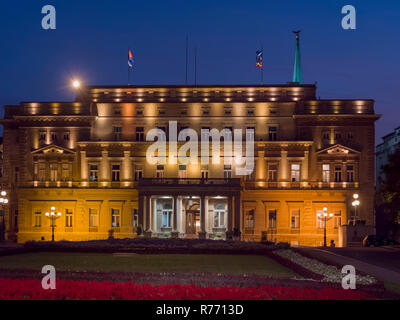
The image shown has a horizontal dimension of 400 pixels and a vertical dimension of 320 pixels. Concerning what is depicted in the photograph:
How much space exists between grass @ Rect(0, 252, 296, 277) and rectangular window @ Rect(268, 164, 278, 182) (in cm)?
2592

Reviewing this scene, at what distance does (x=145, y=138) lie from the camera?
218 feet

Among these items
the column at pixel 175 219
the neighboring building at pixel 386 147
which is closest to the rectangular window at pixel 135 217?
the column at pixel 175 219

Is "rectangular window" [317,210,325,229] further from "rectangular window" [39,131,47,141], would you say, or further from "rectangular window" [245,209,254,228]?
"rectangular window" [39,131,47,141]

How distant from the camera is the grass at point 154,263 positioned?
2965 centimetres

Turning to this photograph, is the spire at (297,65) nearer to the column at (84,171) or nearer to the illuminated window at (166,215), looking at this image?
the illuminated window at (166,215)

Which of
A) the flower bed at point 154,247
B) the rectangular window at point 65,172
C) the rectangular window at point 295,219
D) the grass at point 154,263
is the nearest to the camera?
the grass at point 154,263

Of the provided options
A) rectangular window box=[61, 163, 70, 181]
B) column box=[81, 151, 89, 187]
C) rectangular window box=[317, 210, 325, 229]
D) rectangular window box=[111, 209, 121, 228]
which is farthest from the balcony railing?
rectangular window box=[317, 210, 325, 229]

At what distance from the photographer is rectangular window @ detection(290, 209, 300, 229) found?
6450 cm

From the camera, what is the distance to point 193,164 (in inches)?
2586

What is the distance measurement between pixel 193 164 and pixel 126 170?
25.5ft

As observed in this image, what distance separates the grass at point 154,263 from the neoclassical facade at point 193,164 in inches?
959

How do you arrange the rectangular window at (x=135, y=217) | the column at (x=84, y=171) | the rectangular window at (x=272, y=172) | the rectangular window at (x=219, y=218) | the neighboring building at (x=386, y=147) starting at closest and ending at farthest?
the rectangular window at (x=219, y=218)
the rectangular window at (x=272, y=172)
the rectangular window at (x=135, y=217)
the column at (x=84, y=171)
the neighboring building at (x=386, y=147)

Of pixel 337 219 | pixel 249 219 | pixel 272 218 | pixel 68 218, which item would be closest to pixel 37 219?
pixel 68 218

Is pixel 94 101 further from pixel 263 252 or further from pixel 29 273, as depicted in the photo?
pixel 29 273
